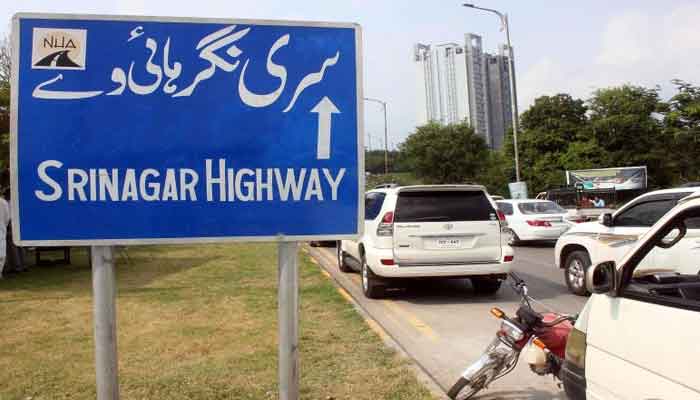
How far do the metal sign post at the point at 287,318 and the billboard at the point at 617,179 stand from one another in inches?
1445

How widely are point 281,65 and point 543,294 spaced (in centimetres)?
717

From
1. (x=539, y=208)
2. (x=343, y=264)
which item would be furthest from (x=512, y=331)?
(x=539, y=208)

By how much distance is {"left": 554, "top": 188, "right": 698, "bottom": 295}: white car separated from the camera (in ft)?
24.8

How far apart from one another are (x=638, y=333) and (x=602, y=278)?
37 centimetres

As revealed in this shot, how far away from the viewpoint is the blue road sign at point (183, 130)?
2.71m

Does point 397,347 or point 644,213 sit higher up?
point 644,213

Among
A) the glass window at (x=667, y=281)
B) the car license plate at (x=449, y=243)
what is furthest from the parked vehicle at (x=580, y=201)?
the glass window at (x=667, y=281)

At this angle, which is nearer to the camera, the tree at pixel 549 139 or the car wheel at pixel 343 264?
the car wheel at pixel 343 264

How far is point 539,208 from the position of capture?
17266 millimetres

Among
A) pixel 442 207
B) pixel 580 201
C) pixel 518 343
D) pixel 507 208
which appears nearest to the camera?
pixel 518 343

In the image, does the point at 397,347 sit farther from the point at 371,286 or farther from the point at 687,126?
the point at 687,126

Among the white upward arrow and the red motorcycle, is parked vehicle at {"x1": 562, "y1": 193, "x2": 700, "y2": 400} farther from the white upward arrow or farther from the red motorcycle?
the white upward arrow

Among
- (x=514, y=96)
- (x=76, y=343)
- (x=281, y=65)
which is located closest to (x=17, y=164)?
(x=281, y=65)

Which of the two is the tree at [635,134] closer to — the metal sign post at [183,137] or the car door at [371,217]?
the car door at [371,217]
